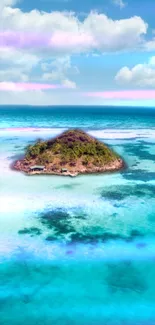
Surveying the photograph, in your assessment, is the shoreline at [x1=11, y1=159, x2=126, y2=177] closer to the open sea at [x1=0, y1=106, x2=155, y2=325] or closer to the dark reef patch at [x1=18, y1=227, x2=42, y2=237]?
the open sea at [x1=0, y1=106, x2=155, y2=325]

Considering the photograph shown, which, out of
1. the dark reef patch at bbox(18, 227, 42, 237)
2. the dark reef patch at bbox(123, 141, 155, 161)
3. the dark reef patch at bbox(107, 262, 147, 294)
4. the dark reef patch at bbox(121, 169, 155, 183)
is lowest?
the dark reef patch at bbox(107, 262, 147, 294)

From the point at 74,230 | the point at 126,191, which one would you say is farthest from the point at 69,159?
the point at 74,230

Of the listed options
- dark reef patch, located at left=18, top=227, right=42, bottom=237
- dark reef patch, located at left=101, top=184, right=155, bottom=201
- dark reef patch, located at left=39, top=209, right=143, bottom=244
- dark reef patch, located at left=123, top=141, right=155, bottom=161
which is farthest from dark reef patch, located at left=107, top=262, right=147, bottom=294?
dark reef patch, located at left=123, top=141, right=155, bottom=161

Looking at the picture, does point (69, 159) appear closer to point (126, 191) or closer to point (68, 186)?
point (68, 186)

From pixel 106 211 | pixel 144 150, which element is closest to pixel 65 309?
pixel 106 211

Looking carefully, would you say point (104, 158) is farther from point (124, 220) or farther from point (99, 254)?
point (99, 254)

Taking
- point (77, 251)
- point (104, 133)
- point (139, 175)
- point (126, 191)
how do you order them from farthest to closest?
point (104, 133), point (139, 175), point (126, 191), point (77, 251)
